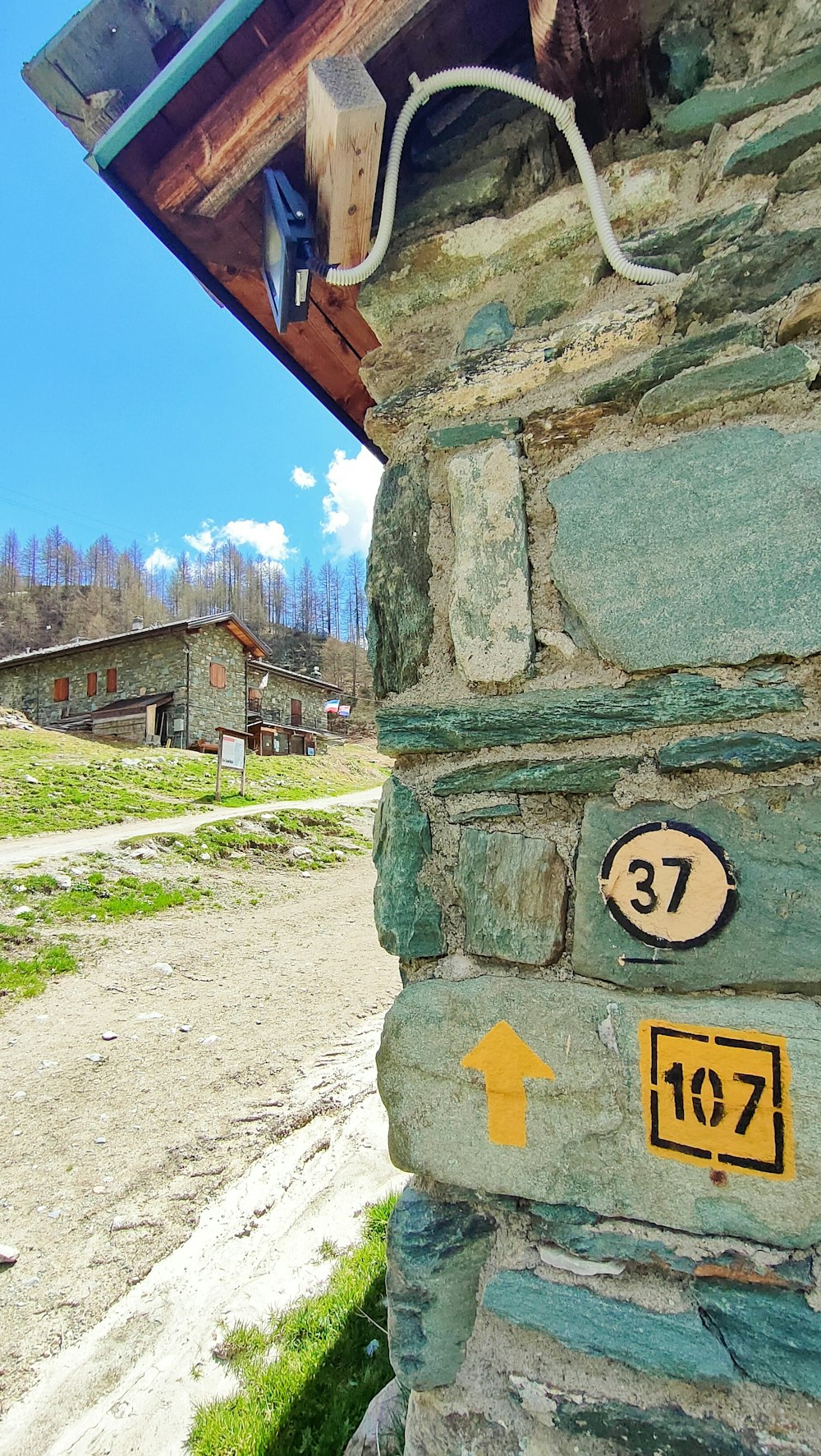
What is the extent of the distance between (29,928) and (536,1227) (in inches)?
315

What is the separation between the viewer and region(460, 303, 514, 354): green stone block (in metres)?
1.52

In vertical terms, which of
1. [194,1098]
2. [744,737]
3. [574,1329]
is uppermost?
[744,737]

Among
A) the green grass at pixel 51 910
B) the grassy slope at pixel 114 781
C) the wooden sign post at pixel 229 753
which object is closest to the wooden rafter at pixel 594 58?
the green grass at pixel 51 910

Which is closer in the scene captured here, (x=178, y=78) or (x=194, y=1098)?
(x=178, y=78)

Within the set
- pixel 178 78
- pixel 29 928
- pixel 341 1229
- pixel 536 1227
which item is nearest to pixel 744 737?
pixel 536 1227

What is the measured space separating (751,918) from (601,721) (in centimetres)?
41

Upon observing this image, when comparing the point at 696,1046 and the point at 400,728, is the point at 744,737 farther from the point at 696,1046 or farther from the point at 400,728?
the point at 400,728

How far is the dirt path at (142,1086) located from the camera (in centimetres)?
295

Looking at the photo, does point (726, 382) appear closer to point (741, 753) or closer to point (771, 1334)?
point (741, 753)

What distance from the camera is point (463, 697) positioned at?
4.60 feet

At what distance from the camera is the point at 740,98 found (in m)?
1.32

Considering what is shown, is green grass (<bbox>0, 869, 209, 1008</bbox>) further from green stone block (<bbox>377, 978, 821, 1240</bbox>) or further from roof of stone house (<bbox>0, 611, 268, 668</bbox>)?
roof of stone house (<bbox>0, 611, 268, 668</bbox>)

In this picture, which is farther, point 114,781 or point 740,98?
point 114,781

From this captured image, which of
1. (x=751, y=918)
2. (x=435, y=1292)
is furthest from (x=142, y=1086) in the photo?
(x=751, y=918)
